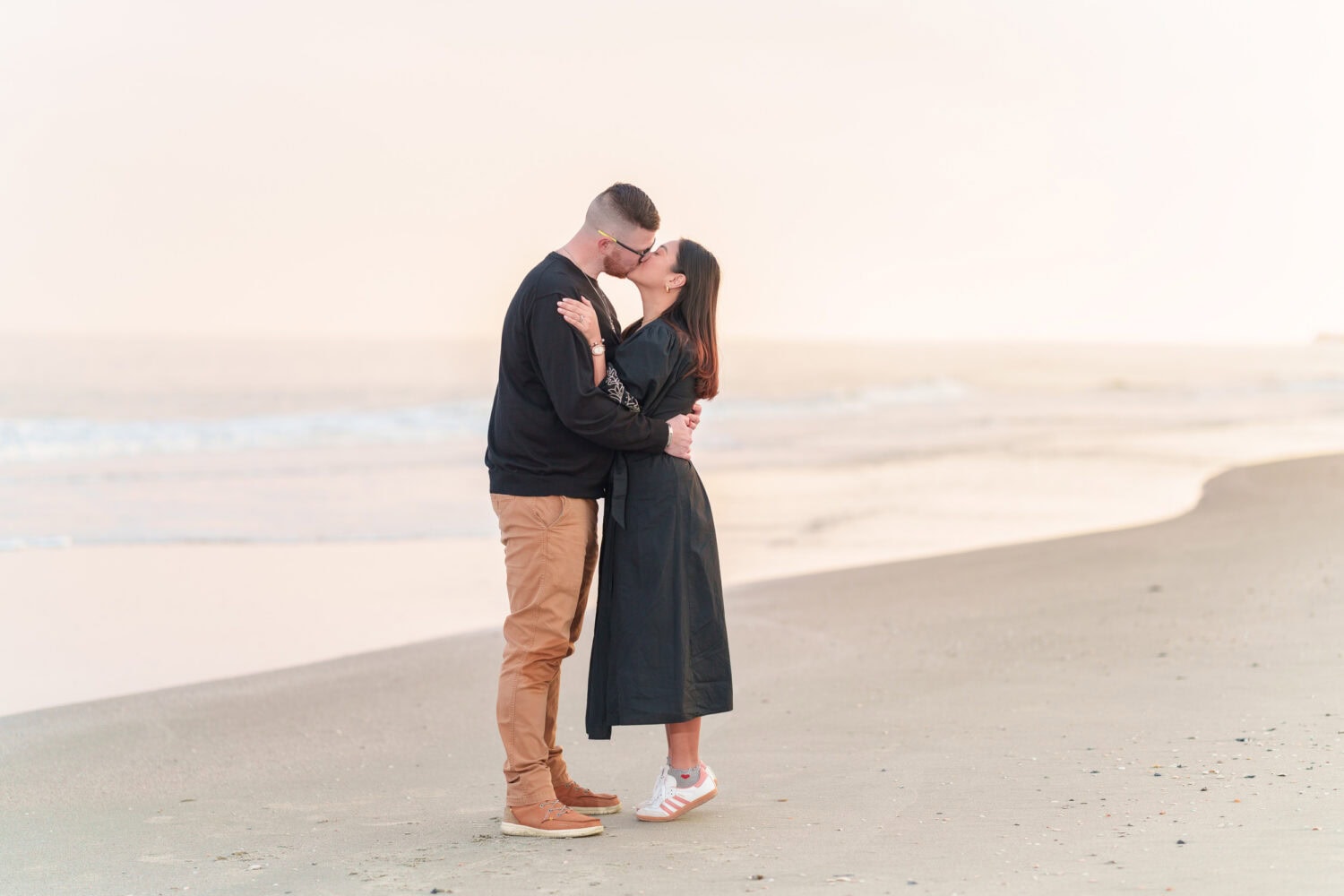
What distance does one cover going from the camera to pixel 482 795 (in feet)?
14.9

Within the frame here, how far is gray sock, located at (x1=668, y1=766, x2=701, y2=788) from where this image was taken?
415cm

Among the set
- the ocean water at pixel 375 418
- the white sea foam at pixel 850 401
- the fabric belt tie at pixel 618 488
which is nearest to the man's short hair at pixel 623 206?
the fabric belt tie at pixel 618 488

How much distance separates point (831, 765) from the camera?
183 inches

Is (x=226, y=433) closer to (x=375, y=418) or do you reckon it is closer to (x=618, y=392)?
(x=375, y=418)

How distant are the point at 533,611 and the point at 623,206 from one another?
130 centimetres

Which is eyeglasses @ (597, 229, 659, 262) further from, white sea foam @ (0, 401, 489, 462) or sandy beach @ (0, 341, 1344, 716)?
white sea foam @ (0, 401, 489, 462)

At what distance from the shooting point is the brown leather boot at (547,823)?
12.9ft

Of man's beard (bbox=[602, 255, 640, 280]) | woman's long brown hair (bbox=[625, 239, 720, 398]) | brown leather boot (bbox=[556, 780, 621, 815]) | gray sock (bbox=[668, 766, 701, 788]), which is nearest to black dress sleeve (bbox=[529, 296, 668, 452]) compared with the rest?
man's beard (bbox=[602, 255, 640, 280])

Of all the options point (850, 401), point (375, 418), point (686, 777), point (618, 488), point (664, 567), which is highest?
point (850, 401)

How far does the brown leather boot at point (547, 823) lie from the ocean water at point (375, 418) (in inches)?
274

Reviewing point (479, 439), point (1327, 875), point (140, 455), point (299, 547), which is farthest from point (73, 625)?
point (479, 439)

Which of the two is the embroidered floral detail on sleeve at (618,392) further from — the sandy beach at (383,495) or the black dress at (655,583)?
the sandy beach at (383,495)

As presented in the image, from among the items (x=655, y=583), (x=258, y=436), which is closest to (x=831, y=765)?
(x=655, y=583)

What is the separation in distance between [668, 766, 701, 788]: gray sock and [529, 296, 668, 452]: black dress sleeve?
43.4 inches
